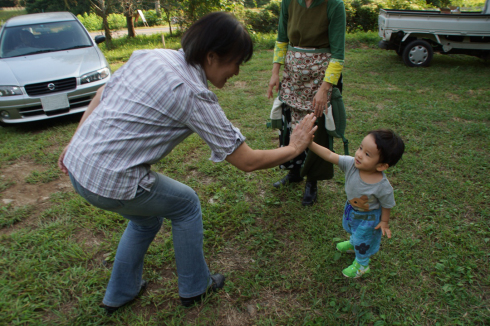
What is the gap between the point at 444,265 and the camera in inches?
92.7

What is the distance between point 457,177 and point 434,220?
0.91 m

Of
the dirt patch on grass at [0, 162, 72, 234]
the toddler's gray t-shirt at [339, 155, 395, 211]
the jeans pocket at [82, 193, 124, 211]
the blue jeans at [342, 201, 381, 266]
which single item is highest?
the jeans pocket at [82, 193, 124, 211]

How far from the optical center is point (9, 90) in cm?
482

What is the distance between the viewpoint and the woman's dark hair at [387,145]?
6.19 ft

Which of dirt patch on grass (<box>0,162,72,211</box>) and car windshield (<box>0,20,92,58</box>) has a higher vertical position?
car windshield (<box>0,20,92,58</box>)

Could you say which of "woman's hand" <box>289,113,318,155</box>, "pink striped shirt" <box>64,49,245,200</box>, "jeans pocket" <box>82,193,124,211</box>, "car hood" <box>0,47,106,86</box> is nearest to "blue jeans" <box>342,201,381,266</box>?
"woman's hand" <box>289,113,318,155</box>

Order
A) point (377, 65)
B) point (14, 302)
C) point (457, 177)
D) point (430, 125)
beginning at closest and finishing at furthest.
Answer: point (14, 302) → point (457, 177) → point (430, 125) → point (377, 65)

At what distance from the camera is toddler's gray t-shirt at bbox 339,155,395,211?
200 centimetres

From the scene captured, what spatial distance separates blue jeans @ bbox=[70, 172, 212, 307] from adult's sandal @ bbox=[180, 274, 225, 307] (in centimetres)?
4

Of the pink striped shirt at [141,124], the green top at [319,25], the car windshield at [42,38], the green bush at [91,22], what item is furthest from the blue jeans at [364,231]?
the green bush at [91,22]

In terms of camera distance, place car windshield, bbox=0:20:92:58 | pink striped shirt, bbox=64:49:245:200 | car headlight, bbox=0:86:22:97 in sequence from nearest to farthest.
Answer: pink striped shirt, bbox=64:49:245:200
car headlight, bbox=0:86:22:97
car windshield, bbox=0:20:92:58

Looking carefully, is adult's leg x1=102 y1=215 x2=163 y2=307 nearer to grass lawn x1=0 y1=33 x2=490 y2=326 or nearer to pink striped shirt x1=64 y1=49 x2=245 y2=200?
grass lawn x1=0 y1=33 x2=490 y2=326

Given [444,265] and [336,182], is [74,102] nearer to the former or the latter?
[336,182]

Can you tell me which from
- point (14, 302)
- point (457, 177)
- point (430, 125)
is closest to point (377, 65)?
point (430, 125)
